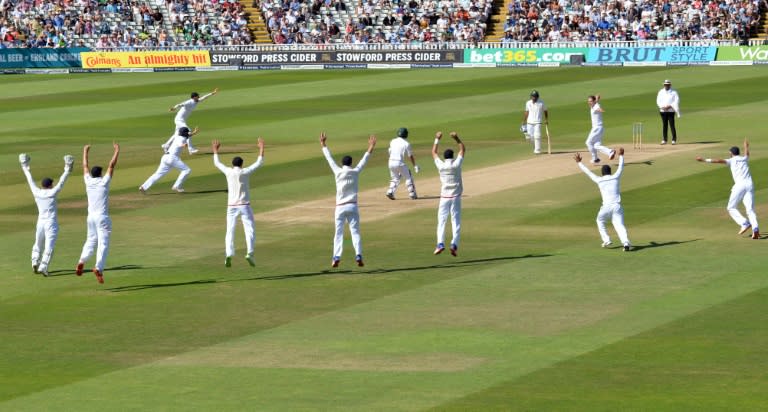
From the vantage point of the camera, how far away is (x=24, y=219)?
29266 millimetres

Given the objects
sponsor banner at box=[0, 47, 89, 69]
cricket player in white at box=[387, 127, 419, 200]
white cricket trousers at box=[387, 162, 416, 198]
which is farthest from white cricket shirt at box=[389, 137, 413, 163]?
sponsor banner at box=[0, 47, 89, 69]

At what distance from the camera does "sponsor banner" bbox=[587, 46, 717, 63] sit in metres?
66.2

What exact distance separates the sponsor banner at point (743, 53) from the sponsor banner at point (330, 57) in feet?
43.5

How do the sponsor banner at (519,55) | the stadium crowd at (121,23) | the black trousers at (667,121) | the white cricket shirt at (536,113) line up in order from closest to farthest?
the white cricket shirt at (536,113)
the black trousers at (667,121)
the sponsor banner at (519,55)
the stadium crowd at (121,23)

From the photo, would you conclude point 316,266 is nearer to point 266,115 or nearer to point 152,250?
point 152,250

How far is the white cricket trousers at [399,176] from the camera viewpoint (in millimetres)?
30234

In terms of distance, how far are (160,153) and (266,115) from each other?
34.2 feet

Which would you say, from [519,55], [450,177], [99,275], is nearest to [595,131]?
[450,177]

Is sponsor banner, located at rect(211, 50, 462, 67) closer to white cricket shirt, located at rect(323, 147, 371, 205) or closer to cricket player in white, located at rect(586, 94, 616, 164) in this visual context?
cricket player in white, located at rect(586, 94, 616, 164)

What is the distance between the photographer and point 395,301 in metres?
20.4

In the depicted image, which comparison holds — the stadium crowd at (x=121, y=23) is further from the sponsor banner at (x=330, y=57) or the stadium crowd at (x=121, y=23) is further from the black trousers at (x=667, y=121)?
the black trousers at (x=667, y=121)

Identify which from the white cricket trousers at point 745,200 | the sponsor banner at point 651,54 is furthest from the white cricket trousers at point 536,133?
the sponsor banner at point 651,54

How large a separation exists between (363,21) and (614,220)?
5440 centimetres

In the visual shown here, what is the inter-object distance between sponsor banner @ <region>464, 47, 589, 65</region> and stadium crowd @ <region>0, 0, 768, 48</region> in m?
1.69
